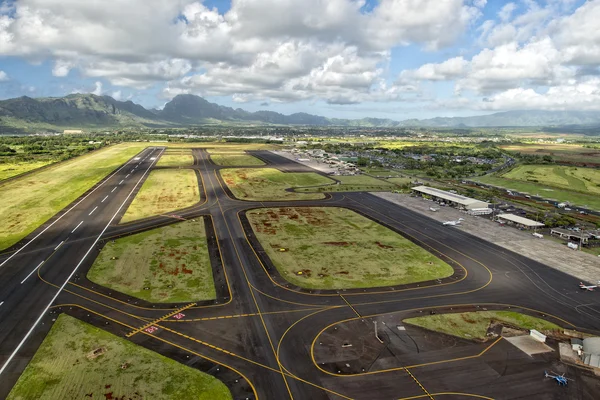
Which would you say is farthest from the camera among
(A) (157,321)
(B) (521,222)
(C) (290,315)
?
(B) (521,222)

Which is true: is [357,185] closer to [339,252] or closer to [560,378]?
[339,252]

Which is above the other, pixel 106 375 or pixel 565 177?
pixel 565 177

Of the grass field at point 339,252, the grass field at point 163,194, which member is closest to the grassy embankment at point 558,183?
the grass field at point 339,252

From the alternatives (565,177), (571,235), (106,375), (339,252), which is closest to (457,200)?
(571,235)

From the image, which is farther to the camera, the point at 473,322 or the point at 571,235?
the point at 571,235

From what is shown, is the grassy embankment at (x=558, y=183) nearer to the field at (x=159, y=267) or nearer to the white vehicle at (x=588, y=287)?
the white vehicle at (x=588, y=287)

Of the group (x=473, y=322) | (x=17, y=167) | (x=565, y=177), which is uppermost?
(x=565, y=177)

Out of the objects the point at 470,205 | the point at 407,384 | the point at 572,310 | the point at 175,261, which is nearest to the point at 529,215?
the point at 470,205
